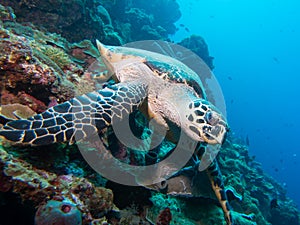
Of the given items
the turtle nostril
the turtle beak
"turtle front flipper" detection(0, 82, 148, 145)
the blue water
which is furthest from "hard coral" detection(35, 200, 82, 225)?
the blue water

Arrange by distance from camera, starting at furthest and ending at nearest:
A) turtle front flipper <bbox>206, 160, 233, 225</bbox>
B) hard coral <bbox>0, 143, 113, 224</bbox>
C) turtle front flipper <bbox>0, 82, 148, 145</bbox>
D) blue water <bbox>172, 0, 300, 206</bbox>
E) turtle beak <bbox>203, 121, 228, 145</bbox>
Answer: blue water <bbox>172, 0, 300, 206</bbox> < turtle front flipper <bbox>206, 160, 233, 225</bbox> < turtle beak <bbox>203, 121, 228, 145</bbox> < turtle front flipper <bbox>0, 82, 148, 145</bbox> < hard coral <bbox>0, 143, 113, 224</bbox>

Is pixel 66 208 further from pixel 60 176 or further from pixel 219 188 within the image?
pixel 219 188

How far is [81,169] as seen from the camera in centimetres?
237

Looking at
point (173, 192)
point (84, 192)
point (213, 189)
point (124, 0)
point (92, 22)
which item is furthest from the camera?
point (124, 0)

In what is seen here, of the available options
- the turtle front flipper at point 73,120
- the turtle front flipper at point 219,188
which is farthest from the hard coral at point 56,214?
the turtle front flipper at point 219,188

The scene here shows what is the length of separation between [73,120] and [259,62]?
13514 centimetres

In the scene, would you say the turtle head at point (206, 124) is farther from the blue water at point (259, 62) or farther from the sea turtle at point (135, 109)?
the blue water at point (259, 62)

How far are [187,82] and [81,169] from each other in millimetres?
2292

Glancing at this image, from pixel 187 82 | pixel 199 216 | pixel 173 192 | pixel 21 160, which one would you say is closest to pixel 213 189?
pixel 199 216

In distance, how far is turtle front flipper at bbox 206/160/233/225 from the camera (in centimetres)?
361

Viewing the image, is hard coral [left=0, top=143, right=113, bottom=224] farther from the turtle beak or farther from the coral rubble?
the turtle beak

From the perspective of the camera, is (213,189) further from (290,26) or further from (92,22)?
(290,26)

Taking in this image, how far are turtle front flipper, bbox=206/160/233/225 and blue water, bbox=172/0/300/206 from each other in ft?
297

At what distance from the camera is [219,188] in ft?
12.1
